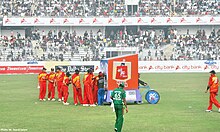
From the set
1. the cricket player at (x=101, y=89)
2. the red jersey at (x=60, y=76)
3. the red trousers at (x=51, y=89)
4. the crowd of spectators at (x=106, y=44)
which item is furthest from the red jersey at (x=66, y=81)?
the crowd of spectators at (x=106, y=44)

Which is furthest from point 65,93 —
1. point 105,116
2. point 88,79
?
point 105,116

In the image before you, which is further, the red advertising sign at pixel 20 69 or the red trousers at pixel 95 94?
the red advertising sign at pixel 20 69

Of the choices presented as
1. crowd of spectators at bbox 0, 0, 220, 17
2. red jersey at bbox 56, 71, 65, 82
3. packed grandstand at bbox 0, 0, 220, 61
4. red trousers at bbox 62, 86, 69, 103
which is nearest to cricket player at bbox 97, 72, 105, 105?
red trousers at bbox 62, 86, 69, 103

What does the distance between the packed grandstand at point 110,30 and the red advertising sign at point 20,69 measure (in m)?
6.58

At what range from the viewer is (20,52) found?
6881cm

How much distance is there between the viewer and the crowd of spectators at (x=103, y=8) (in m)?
74.2

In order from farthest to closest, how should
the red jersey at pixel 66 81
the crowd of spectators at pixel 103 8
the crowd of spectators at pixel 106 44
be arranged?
the crowd of spectators at pixel 103 8, the crowd of spectators at pixel 106 44, the red jersey at pixel 66 81

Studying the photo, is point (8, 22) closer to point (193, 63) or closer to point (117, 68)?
point (193, 63)

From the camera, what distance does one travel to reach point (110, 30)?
76250 mm

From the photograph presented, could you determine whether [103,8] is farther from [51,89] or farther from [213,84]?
[213,84]

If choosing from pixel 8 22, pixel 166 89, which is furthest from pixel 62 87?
pixel 8 22

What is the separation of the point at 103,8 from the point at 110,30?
2.91 metres

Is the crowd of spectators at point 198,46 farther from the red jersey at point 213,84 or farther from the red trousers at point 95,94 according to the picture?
the red jersey at point 213,84

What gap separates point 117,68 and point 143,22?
44.5 m
